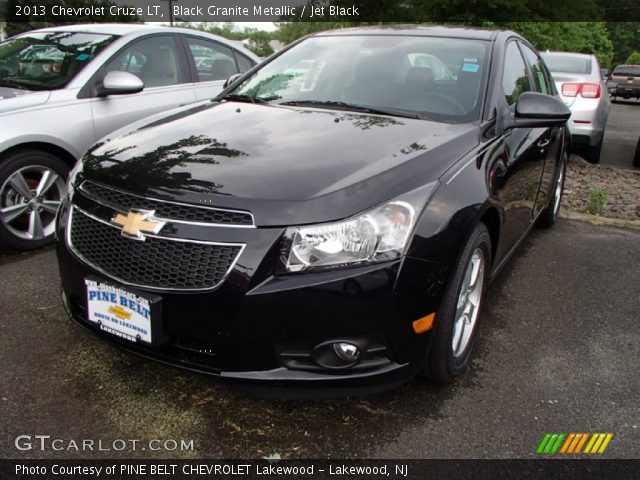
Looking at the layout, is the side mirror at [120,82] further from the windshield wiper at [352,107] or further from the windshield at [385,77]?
the windshield wiper at [352,107]

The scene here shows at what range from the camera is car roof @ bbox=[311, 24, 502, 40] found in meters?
3.36

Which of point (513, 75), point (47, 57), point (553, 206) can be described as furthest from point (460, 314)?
point (47, 57)

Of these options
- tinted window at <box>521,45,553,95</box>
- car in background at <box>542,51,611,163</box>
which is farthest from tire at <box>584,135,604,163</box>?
tinted window at <box>521,45,553,95</box>

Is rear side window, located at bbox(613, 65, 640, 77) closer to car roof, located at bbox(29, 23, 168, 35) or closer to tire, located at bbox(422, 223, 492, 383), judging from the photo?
car roof, located at bbox(29, 23, 168, 35)

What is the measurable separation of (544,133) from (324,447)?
105 inches

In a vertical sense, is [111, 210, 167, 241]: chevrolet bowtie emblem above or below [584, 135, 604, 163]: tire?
above

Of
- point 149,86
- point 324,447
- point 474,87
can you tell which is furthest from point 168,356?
point 149,86

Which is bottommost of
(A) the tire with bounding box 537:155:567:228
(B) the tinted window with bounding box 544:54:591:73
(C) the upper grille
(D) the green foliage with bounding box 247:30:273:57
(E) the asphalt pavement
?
(D) the green foliage with bounding box 247:30:273:57

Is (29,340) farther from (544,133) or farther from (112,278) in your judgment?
(544,133)

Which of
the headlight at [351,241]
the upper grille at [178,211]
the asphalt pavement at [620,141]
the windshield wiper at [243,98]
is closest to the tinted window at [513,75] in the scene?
the windshield wiper at [243,98]

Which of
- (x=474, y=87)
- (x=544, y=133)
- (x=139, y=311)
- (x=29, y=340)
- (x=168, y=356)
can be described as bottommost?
(x=29, y=340)

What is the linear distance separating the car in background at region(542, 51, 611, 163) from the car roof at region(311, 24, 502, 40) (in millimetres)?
4356

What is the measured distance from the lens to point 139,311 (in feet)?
6.78

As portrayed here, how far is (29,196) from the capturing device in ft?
12.9
